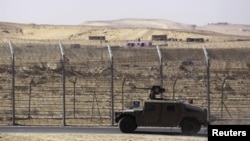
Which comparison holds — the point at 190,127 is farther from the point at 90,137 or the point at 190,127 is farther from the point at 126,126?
the point at 90,137

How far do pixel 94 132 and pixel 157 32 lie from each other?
358 ft

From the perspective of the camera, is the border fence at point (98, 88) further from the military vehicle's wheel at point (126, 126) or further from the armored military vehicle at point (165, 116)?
the military vehicle's wheel at point (126, 126)

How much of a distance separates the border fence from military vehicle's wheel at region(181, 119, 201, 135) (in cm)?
232

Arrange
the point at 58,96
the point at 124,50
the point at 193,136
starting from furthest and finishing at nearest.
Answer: the point at 124,50, the point at 58,96, the point at 193,136

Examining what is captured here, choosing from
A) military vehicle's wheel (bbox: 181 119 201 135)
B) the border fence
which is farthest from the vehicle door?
the border fence

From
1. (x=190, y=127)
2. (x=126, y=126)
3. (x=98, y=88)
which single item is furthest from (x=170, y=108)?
(x=98, y=88)

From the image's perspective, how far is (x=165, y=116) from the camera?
79.8 ft

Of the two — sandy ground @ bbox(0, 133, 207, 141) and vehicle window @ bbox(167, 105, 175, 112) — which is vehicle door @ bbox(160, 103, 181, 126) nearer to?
vehicle window @ bbox(167, 105, 175, 112)

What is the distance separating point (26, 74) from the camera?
44156mm

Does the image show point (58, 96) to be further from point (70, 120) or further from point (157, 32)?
point (157, 32)

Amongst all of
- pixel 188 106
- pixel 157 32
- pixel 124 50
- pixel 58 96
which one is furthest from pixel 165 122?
pixel 157 32

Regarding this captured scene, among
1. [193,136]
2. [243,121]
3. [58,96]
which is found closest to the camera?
[193,136]

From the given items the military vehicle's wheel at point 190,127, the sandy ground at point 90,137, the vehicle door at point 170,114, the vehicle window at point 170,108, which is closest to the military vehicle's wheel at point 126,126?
the vehicle door at point 170,114

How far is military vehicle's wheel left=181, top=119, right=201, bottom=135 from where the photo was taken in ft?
78.9
